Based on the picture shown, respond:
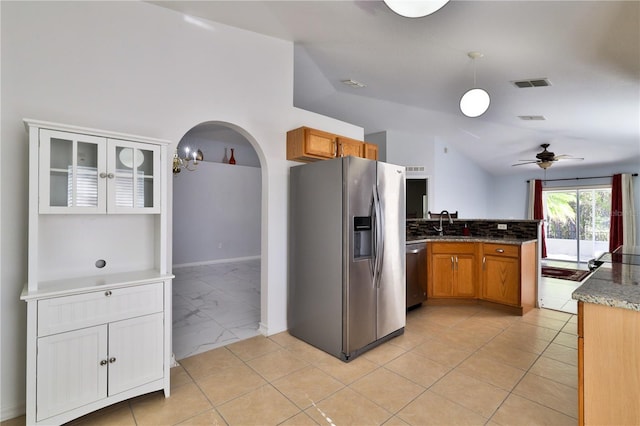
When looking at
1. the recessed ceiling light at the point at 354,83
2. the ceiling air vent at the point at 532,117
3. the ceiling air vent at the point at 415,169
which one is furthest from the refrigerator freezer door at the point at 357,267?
the ceiling air vent at the point at 415,169

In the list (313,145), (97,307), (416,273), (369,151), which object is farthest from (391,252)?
(97,307)

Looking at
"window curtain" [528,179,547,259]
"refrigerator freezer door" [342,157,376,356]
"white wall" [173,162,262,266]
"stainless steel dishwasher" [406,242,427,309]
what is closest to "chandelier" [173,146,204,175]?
"white wall" [173,162,262,266]

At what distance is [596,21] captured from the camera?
2289mm

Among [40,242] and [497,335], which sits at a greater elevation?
[40,242]

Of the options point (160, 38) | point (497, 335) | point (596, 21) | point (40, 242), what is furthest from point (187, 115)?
point (497, 335)

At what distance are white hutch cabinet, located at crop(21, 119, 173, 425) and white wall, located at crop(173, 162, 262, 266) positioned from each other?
4713mm

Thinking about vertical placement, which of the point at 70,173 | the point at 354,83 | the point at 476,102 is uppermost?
the point at 354,83

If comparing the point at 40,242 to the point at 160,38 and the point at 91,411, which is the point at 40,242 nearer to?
the point at 91,411

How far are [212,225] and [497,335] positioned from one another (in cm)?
604

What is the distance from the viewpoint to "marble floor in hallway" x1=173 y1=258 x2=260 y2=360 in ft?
9.65

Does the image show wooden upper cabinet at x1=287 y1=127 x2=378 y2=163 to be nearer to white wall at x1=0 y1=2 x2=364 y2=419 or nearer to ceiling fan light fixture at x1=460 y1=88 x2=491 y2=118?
white wall at x1=0 y1=2 x2=364 y2=419

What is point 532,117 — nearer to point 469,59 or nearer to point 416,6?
point 469,59

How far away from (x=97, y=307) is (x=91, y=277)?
1.13 feet

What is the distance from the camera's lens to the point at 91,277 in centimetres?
206
